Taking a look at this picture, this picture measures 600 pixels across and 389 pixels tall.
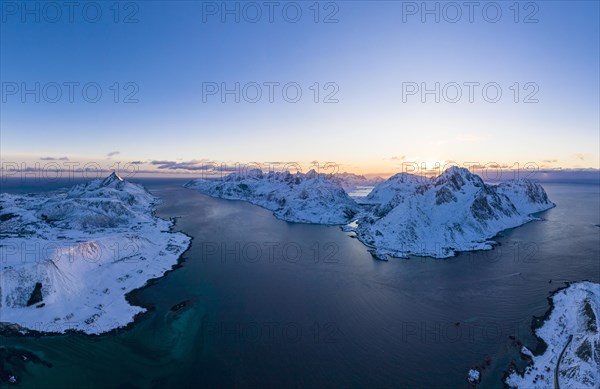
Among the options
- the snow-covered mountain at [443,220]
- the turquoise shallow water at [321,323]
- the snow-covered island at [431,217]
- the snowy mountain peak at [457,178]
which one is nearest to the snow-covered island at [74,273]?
the turquoise shallow water at [321,323]

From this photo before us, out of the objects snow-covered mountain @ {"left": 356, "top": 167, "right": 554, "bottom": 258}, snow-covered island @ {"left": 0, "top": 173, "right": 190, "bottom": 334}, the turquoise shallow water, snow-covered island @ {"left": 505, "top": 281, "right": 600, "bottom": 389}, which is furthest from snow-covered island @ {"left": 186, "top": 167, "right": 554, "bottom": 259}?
snow-covered island @ {"left": 0, "top": 173, "right": 190, "bottom": 334}

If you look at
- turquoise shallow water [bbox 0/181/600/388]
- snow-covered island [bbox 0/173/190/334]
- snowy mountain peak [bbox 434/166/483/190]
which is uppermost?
snowy mountain peak [bbox 434/166/483/190]

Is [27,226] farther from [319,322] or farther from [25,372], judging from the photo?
[319,322]

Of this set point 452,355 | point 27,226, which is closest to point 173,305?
point 452,355

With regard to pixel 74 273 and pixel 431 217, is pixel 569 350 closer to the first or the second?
pixel 431 217

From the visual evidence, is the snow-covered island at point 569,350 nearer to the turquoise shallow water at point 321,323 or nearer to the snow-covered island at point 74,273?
the turquoise shallow water at point 321,323

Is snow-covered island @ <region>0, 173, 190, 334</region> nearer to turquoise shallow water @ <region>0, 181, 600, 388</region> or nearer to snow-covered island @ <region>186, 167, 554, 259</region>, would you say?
turquoise shallow water @ <region>0, 181, 600, 388</region>

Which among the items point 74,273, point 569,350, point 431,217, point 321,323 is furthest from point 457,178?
point 74,273
